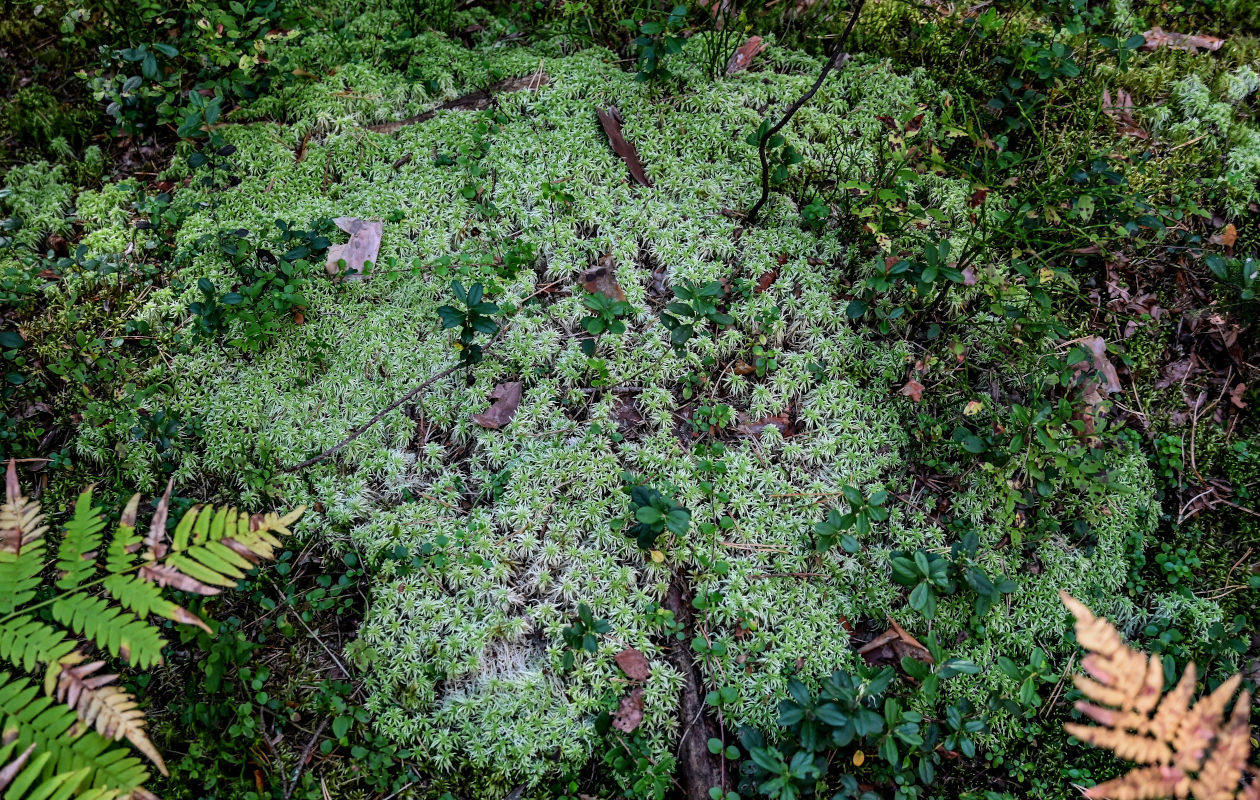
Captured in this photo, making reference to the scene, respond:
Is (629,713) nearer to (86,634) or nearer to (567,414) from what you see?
(567,414)

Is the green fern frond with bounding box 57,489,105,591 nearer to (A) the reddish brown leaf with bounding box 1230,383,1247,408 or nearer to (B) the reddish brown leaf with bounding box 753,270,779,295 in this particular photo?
(B) the reddish brown leaf with bounding box 753,270,779,295

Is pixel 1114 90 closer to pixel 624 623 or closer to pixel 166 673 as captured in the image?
pixel 624 623

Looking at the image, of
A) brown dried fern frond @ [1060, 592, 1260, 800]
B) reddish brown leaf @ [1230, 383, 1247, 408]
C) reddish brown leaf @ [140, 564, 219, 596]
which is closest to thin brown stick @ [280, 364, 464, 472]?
reddish brown leaf @ [140, 564, 219, 596]

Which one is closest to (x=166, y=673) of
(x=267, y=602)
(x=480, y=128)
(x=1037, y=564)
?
(x=267, y=602)

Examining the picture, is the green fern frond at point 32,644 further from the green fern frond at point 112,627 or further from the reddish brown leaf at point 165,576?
the reddish brown leaf at point 165,576

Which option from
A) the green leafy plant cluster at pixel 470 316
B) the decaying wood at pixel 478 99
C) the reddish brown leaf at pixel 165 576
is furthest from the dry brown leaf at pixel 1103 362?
the reddish brown leaf at pixel 165 576
